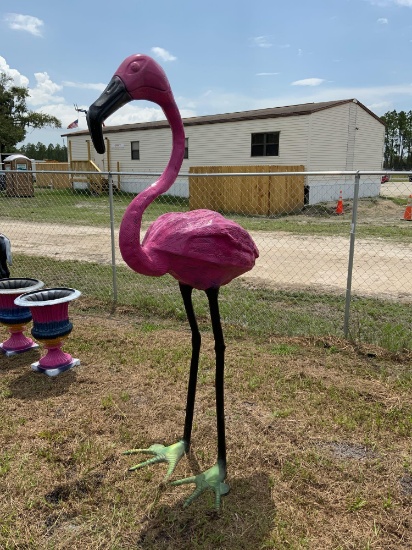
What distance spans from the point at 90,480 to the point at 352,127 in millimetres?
19219

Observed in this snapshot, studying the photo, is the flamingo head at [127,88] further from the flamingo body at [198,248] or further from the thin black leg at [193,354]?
the thin black leg at [193,354]

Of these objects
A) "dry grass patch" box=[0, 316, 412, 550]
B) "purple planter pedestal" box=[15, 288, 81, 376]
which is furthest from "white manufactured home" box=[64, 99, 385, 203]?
"purple planter pedestal" box=[15, 288, 81, 376]

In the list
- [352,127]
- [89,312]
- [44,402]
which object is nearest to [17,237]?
[89,312]

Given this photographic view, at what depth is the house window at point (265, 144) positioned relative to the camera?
1759 cm

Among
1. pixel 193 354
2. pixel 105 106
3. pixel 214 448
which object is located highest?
pixel 105 106

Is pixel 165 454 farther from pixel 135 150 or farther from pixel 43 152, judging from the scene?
pixel 43 152

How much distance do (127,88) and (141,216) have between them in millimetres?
608

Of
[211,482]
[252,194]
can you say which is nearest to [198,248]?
[211,482]

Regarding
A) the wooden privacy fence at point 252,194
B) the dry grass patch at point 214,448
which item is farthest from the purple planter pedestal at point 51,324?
the wooden privacy fence at point 252,194

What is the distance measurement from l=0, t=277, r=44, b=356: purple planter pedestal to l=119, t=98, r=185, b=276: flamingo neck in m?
2.34

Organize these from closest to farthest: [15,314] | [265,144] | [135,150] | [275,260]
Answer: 1. [15,314]
2. [275,260]
3. [265,144]
4. [135,150]

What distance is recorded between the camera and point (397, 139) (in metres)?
64.6

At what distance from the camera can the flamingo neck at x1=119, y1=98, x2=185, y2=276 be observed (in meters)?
2.09

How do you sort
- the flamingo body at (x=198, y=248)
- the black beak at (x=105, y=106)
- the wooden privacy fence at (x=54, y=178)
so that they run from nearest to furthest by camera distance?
the black beak at (x=105, y=106) → the flamingo body at (x=198, y=248) → the wooden privacy fence at (x=54, y=178)
